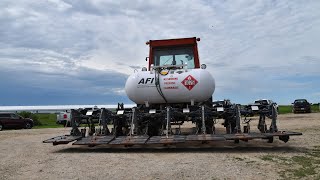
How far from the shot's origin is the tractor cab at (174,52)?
12898mm

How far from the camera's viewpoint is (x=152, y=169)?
7.62 metres

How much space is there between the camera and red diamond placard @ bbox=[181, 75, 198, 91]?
1140 centimetres

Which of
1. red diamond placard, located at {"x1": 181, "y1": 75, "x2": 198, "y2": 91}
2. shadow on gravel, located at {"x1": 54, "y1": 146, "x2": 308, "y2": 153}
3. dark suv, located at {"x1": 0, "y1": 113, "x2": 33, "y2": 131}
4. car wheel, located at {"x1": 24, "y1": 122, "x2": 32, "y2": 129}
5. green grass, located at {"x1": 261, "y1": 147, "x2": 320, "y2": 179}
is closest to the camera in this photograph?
green grass, located at {"x1": 261, "y1": 147, "x2": 320, "y2": 179}

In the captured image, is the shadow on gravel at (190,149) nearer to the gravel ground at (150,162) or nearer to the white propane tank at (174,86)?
the gravel ground at (150,162)

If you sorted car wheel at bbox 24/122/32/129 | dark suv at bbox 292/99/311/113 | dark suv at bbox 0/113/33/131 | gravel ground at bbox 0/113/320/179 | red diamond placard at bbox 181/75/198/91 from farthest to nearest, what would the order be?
dark suv at bbox 292/99/311/113, car wheel at bbox 24/122/32/129, dark suv at bbox 0/113/33/131, red diamond placard at bbox 181/75/198/91, gravel ground at bbox 0/113/320/179

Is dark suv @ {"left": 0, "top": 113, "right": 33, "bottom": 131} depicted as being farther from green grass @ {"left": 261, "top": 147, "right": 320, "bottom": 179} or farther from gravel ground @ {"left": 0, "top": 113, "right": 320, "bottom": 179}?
green grass @ {"left": 261, "top": 147, "right": 320, "bottom": 179}

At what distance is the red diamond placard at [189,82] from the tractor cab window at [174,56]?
1476mm

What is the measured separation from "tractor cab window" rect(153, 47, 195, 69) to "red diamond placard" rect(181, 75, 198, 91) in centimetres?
148

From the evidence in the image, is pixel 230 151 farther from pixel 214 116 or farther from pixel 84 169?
pixel 84 169

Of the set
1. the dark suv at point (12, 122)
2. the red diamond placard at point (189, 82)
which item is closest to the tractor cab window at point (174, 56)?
the red diamond placard at point (189, 82)

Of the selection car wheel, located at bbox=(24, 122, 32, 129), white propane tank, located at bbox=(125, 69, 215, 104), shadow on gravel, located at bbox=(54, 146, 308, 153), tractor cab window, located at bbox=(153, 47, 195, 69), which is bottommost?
shadow on gravel, located at bbox=(54, 146, 308, 153)

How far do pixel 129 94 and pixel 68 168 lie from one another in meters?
4.56

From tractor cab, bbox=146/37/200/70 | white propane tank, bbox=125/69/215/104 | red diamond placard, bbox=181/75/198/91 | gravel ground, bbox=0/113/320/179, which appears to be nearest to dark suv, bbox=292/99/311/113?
gravel ground, bbox=0/113/320/179

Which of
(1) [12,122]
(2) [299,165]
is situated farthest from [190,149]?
(1) [12,122]
